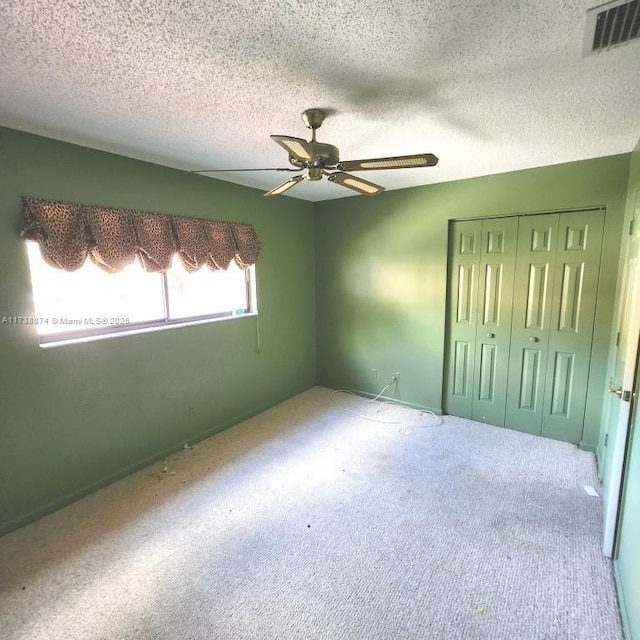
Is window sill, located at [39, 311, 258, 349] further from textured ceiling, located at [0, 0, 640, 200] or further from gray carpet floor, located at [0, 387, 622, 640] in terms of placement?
textured ceiling, located at [0, 0, 640, 200]

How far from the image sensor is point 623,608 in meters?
1.48

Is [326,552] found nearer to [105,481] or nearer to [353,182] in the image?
[105,481]

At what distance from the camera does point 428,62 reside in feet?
4.60

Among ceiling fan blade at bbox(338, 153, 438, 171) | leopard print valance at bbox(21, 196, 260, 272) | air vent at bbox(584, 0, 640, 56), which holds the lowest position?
leopard print valance at bbox(21, 196, 260, 272)

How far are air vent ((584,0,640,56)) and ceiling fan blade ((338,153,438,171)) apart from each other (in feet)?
2.06

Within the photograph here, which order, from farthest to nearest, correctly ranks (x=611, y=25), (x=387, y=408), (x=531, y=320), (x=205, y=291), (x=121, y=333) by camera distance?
(x=387, y=408)
(x=205, y=291)
(x=531, y=320)
(x=121, y=333)
(x=611, y=25)

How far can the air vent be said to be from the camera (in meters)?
1.09

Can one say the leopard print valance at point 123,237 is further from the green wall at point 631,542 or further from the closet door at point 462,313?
the green wall at point 631,542

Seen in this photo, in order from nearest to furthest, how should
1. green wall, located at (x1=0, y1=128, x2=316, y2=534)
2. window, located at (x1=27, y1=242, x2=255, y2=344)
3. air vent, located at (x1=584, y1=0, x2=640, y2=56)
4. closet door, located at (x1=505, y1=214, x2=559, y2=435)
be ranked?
air vent, located at (x1=584, y1=0, x2=640, y2=56)
green wall, located at (x1=0, y1=128, x2=316, y2=534)
window, located at (x1=27, y1=242, x2=255, y2=344)
closet door, located at (x1=505, y1=214, x2=559, y2=435)

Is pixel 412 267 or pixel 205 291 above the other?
pixel 412 267

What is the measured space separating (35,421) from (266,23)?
8.25 feet

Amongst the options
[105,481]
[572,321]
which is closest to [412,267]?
[572,321]

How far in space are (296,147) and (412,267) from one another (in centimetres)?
237

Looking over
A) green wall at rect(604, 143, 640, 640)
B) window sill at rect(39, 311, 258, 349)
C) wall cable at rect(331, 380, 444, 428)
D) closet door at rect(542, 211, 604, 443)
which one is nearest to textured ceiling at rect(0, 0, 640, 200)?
closet door at rect(542, 211, 604, 443)
